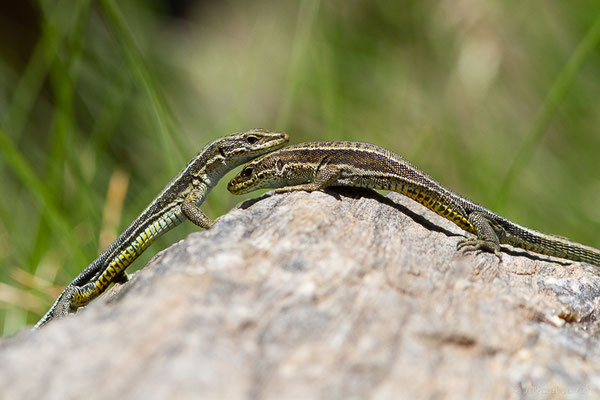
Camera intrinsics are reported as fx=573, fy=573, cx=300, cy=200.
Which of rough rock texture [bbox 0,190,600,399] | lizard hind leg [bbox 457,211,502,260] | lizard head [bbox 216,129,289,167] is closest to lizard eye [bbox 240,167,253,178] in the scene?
lizard head [bbox 216,129,289,167]

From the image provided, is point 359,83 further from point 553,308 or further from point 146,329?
point 146,329

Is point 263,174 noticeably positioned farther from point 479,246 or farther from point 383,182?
point 479,246

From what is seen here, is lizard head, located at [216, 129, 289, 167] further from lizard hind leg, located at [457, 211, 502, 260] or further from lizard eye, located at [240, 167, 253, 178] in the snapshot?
A: lizard hind leg, located at [457, 211, 502, 260]

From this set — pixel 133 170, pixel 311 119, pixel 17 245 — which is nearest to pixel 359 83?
pixel 311 119

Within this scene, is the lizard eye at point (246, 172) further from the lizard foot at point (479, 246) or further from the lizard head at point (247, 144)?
the lizard foot at point (479, 246)

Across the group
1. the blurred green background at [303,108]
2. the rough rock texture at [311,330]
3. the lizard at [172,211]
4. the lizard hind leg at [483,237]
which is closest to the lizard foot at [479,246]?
the lizard hind leg at [483,237]

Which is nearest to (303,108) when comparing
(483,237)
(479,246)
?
(483,237)
